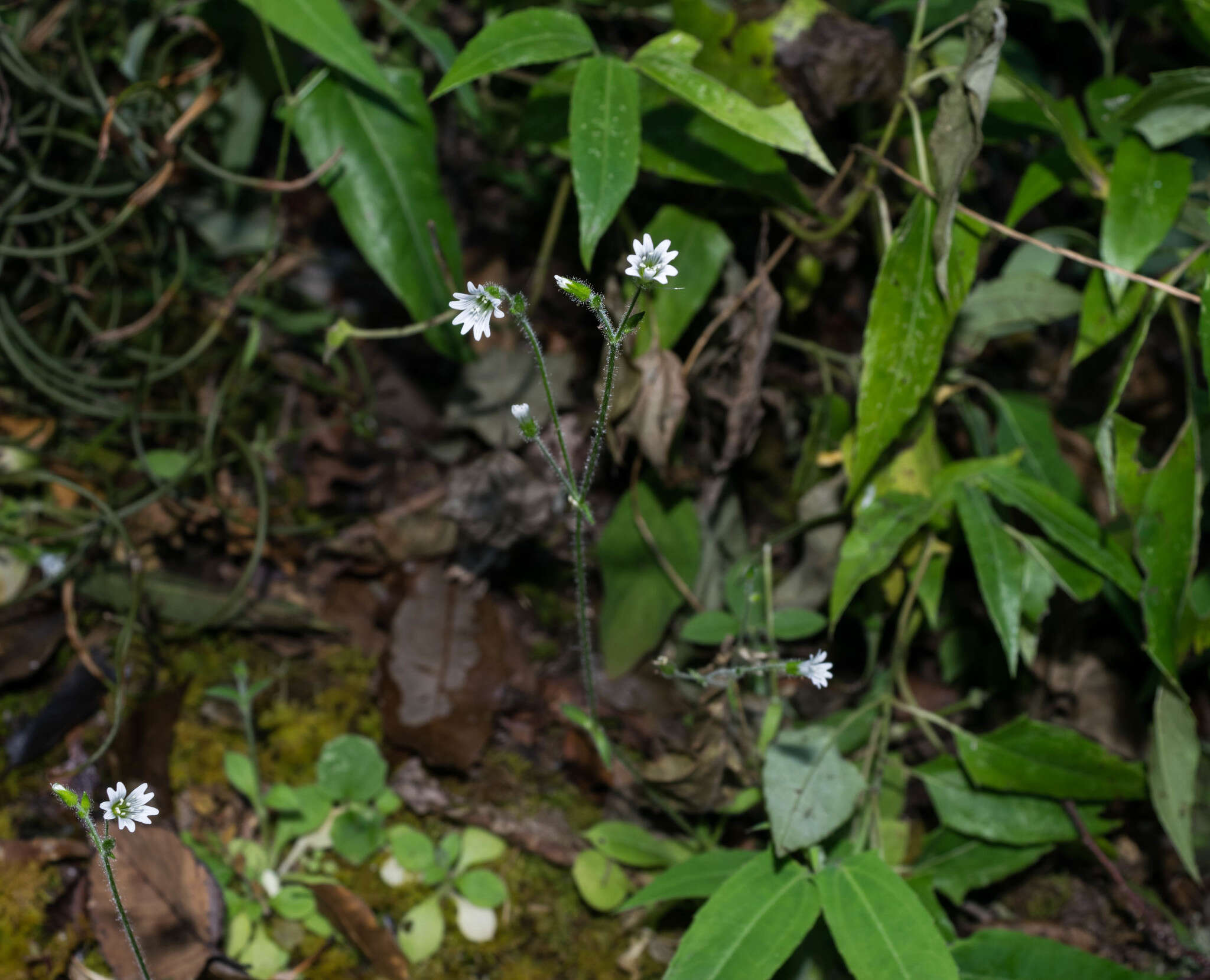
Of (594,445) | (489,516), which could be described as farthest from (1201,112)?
(489,516)

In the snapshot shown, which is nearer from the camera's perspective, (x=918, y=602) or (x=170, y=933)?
(x=170, y=933)

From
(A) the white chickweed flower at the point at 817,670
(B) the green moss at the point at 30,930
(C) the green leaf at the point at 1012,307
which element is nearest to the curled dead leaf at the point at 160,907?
(B) the green moss at the point at 30,930

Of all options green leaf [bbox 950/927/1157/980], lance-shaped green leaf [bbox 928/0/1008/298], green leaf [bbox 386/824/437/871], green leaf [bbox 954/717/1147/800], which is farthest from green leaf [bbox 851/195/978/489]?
green leaf [bbox 386/824/437/871]

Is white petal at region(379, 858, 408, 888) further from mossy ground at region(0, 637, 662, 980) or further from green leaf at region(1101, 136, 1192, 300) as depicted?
green leaf at region(1101, 136, 1192, 300)

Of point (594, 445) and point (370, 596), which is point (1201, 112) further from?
point (370, 596)

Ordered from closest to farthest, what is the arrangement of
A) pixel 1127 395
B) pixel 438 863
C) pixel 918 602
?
pixel 438 863
pixel 918 602
pixel 1127 395

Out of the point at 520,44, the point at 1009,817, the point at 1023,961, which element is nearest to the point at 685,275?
the point at 520,44
